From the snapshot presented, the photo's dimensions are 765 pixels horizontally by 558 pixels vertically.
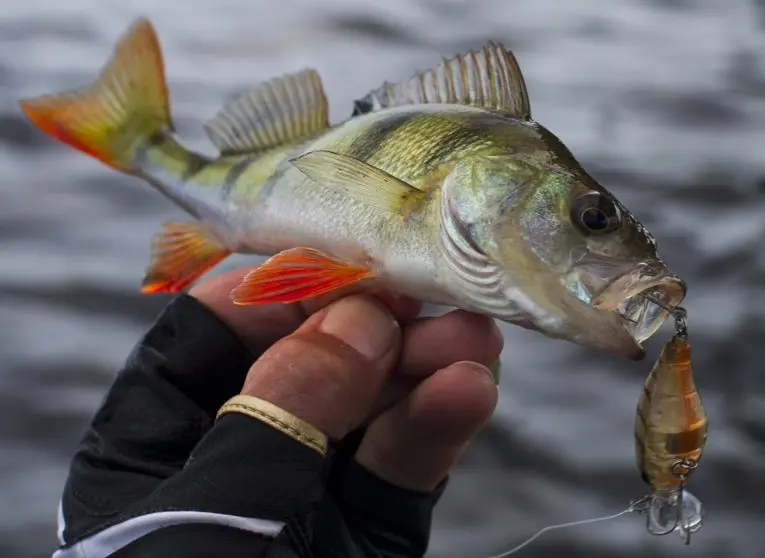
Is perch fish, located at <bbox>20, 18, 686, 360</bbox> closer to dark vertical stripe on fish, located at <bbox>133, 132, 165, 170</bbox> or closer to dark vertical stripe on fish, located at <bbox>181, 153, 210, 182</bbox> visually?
dark vertical stripe on fish, located at <bbox>181, 153, 210, 182</bbox>

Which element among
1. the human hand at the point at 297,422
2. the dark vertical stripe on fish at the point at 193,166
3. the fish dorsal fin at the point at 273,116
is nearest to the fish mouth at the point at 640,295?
the human hand at the point at 297,422

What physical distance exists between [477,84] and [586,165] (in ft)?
8.51

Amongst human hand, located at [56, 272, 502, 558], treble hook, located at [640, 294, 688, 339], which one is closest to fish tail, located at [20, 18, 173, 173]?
human hand, located at [56, 272, 502, 558]

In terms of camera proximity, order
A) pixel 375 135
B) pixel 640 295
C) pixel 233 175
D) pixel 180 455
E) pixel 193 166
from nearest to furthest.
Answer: pixel 640 295 < pixel 375 135 < pixel 180 455 < pixel 233 175 < pixel 193 166

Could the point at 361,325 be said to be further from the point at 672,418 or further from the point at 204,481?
the point at 672,418

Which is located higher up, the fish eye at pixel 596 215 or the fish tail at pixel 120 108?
the fish tail at pixel 120 108

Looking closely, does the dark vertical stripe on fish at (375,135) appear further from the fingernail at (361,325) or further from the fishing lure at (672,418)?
the fishing lure at (672,418)

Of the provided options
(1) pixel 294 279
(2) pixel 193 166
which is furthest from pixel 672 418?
(2) pixel 193 166

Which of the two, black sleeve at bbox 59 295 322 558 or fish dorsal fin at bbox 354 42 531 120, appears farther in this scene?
fish dorsal fin at bbox 354 42 531 120

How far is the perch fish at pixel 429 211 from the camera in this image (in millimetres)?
1399

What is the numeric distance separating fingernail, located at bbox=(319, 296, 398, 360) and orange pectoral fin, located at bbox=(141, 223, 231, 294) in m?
0.53

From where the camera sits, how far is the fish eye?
1.40 m

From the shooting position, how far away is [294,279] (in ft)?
5.16

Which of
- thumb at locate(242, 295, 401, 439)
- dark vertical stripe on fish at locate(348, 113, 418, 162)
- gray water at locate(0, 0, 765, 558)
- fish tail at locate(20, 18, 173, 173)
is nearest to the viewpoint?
thumb at locate(242, 295, 401, 439)
